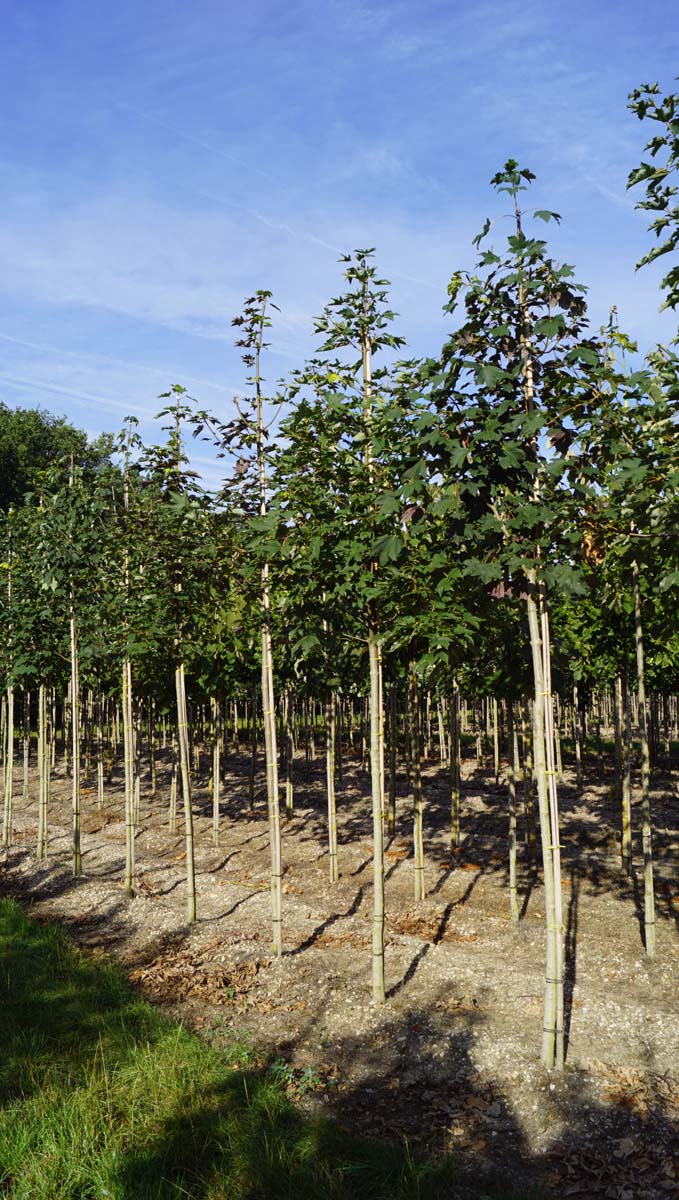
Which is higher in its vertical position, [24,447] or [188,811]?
[24,447]

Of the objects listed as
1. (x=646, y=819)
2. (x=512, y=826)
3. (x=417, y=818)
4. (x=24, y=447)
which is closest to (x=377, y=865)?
(x=646, y=819)

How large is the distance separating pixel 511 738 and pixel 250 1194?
7.63 meters

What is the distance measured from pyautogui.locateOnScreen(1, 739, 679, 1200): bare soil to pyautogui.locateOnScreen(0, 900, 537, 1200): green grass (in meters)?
0.50

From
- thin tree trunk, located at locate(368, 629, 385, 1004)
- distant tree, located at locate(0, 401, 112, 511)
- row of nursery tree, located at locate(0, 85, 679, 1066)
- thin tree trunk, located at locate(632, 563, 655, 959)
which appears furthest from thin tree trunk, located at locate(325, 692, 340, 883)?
distant tree, located at locate(0, 401, 112, 511)

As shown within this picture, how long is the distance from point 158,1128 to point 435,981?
12.8ft

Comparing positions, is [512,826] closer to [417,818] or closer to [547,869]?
[417,818]

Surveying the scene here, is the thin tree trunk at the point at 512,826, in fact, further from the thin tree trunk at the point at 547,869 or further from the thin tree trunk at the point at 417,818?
the thin tree trunk at the point at 547,869

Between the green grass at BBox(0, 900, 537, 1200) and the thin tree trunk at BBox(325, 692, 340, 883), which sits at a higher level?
the thin tree trunk at BBox(325, 692, 340, 883)

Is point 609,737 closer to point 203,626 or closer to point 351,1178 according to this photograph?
point 203,626

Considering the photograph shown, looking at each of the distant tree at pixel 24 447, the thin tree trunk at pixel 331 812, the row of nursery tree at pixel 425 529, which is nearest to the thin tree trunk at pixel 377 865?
the row of nursery tree at pixel 425 529

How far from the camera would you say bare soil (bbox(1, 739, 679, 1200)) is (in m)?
5.99

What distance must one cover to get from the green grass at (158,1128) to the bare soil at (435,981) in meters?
0.50

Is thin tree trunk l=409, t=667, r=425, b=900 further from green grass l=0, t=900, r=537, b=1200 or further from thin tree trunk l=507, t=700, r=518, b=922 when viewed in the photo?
→ green grass l=0, t=900, r=537, b=1200

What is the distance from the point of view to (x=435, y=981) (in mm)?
8875
